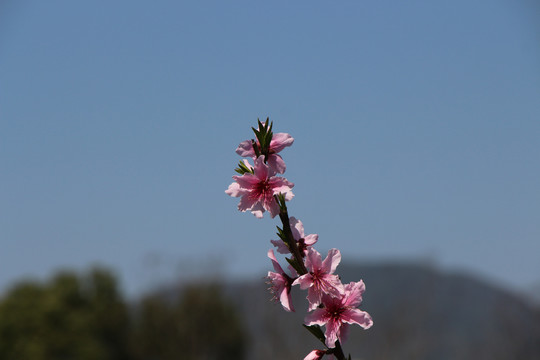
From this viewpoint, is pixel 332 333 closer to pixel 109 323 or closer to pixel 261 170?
pixel 261 170

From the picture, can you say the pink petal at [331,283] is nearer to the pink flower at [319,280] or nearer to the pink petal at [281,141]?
the pink flower at [319,280]

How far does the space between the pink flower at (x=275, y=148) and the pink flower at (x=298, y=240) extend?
0.81ft

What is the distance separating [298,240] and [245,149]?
47cm

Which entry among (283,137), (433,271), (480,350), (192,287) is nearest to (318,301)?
(283,137)

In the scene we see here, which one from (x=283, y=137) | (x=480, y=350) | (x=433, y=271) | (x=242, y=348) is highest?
(x=283, y=137)

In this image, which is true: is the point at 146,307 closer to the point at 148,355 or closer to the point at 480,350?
the point at 148,355

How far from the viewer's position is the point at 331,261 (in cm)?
272

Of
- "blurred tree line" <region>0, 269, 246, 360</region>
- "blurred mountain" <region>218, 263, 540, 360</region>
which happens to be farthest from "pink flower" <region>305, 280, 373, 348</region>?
"blurred tree line" <region>0, 269, 246, 360</region>

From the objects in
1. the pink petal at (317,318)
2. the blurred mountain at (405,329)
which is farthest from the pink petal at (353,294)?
the blurred mountain at (405,329)

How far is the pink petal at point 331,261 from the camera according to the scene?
8.82 feet

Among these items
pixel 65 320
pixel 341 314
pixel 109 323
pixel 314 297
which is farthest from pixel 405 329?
pixel 314 297

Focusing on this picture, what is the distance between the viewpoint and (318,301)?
2.67 m

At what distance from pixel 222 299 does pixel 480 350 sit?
1732cm

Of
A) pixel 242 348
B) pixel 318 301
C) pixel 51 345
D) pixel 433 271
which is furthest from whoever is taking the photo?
pixel 242 348
